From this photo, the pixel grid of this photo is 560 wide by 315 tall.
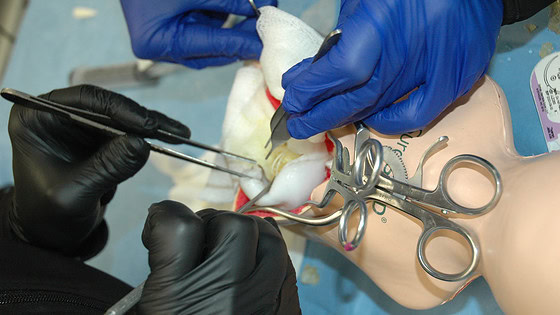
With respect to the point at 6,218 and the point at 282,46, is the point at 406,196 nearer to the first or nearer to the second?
the point at 282,46

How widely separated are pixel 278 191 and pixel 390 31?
369mm

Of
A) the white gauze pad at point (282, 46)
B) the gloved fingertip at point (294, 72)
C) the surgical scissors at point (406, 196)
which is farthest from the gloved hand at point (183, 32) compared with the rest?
the surgical scissors at point (406, 196)

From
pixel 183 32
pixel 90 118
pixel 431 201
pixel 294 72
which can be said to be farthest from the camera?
pixel 183 32

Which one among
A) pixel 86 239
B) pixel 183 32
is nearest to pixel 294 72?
pixel 183 32

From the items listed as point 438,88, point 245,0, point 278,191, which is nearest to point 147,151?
point 278,191

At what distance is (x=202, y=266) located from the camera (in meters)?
0.68

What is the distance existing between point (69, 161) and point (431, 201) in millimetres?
738

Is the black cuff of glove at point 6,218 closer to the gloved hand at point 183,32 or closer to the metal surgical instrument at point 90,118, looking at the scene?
the metal surgical instrument at point 90,118

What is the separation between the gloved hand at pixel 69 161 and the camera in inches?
35.0

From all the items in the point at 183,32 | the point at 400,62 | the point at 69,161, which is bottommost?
the point at 69,161

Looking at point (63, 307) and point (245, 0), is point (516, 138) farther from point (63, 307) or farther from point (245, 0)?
point (63, 307)

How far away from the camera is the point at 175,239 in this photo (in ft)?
2.15

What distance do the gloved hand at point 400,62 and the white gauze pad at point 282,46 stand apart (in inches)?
5.3

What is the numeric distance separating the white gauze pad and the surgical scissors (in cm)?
22
